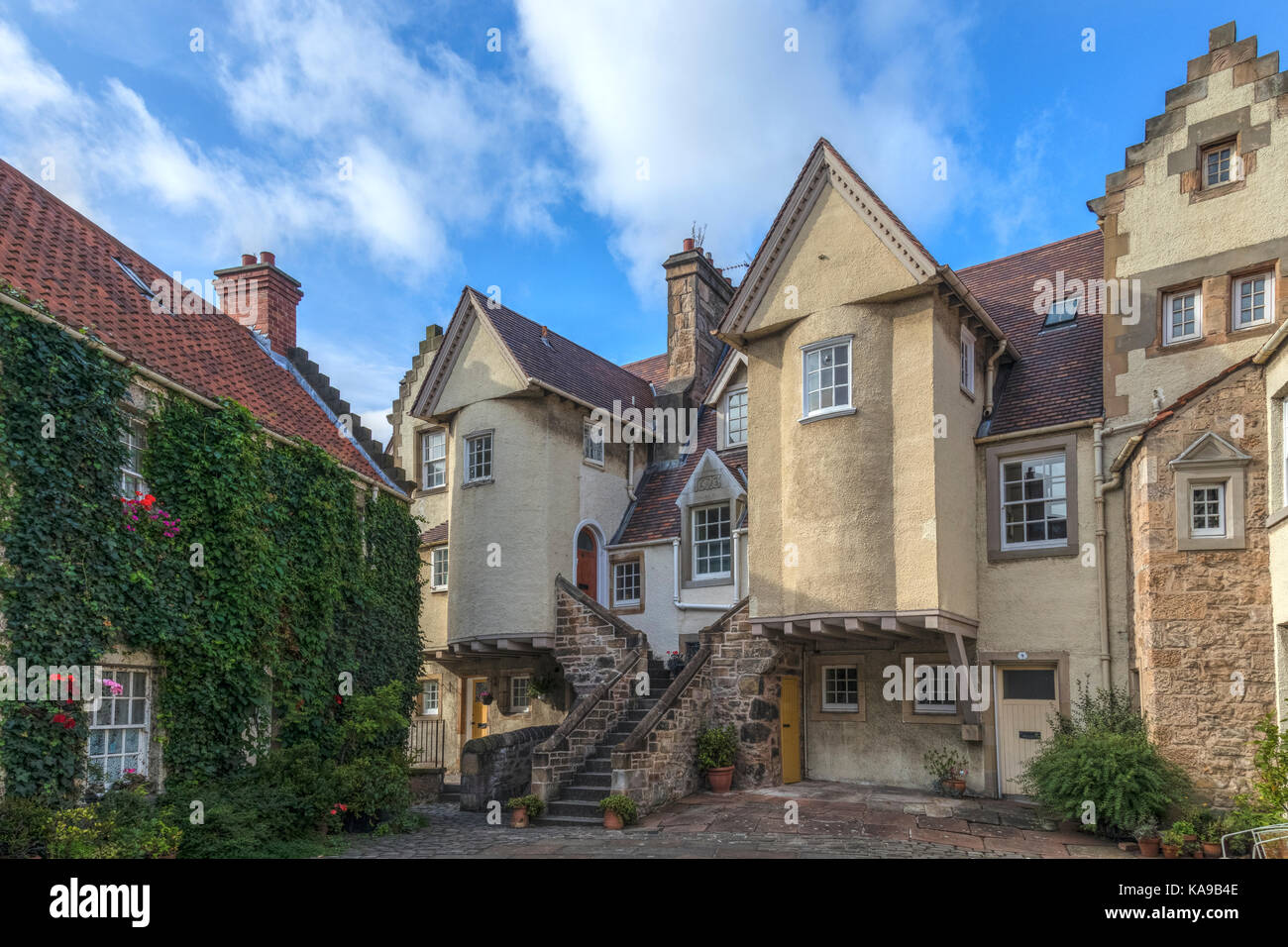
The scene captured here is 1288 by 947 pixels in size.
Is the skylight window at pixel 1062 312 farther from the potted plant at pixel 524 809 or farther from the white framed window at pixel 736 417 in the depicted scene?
the potted plant at pixel 524 809

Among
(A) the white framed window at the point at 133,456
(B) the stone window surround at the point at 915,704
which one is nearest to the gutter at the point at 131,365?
(A) the white framed window at the point at 133,456

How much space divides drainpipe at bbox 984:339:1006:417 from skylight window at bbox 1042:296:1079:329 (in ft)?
5.64

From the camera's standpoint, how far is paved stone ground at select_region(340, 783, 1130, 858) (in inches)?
499

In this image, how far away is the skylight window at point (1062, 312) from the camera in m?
19.5

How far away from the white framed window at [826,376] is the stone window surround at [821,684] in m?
4.82

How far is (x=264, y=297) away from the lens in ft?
70.9

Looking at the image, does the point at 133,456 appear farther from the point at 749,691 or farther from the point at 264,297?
the point at 749,691

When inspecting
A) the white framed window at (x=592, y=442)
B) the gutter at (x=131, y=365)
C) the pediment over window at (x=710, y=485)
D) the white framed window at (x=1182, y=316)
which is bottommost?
the pediment over window at (x=710, y=485)

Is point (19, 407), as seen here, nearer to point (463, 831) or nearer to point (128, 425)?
point (128, 425)

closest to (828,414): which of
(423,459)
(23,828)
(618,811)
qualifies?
(618,811)

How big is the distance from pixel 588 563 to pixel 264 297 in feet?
30.9

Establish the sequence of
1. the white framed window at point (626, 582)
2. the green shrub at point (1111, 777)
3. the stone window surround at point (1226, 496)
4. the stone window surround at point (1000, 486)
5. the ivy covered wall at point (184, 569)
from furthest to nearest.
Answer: the white framed window at point (626, 582), the stone window surround at point (1000, 486), the stone window surround at point (1226, 496), the green shrub at point (1111, 777), the ivy covered wall at point (184, 569)

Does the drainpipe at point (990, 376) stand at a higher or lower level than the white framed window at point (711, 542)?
higher

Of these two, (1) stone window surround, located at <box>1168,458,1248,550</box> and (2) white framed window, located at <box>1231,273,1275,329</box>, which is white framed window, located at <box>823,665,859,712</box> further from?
(2) white framed window, located at <box>1231,273,1275,329</box>
